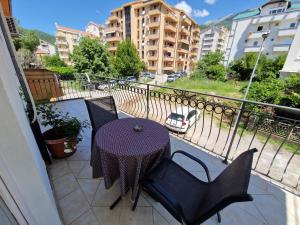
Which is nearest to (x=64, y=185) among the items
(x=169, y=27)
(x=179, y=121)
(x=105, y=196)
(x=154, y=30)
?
(x=105, y=196)

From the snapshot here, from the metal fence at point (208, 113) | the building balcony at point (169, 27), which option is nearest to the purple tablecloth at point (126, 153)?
the metal fence at point (208, 113)

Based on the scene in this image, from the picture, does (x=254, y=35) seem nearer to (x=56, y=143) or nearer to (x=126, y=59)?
(x=126, y=59)

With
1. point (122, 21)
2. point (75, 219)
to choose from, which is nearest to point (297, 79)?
point (75, 219)

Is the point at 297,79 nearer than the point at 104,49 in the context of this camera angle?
Yes

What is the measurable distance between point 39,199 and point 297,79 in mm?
11018

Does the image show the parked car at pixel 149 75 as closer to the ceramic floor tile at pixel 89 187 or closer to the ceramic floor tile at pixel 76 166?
the ceramic floor tile at pixel 76 166

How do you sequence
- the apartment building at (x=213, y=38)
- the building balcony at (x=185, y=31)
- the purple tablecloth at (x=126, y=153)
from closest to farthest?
the purple tablecloth at (x=126, y=153), the building balcony at (x=185, y=31), the apartment building at (x=213, y=38)

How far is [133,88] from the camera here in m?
2.96

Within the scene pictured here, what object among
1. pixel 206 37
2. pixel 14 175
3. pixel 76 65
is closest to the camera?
pixel 14 175

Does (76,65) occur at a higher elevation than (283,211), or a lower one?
higher

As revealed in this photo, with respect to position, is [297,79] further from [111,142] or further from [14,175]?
[14,175]

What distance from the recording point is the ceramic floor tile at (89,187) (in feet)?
4.88

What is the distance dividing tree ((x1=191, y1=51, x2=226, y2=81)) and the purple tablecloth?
1796cm

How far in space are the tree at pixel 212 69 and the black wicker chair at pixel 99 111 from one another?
17.4 metres
